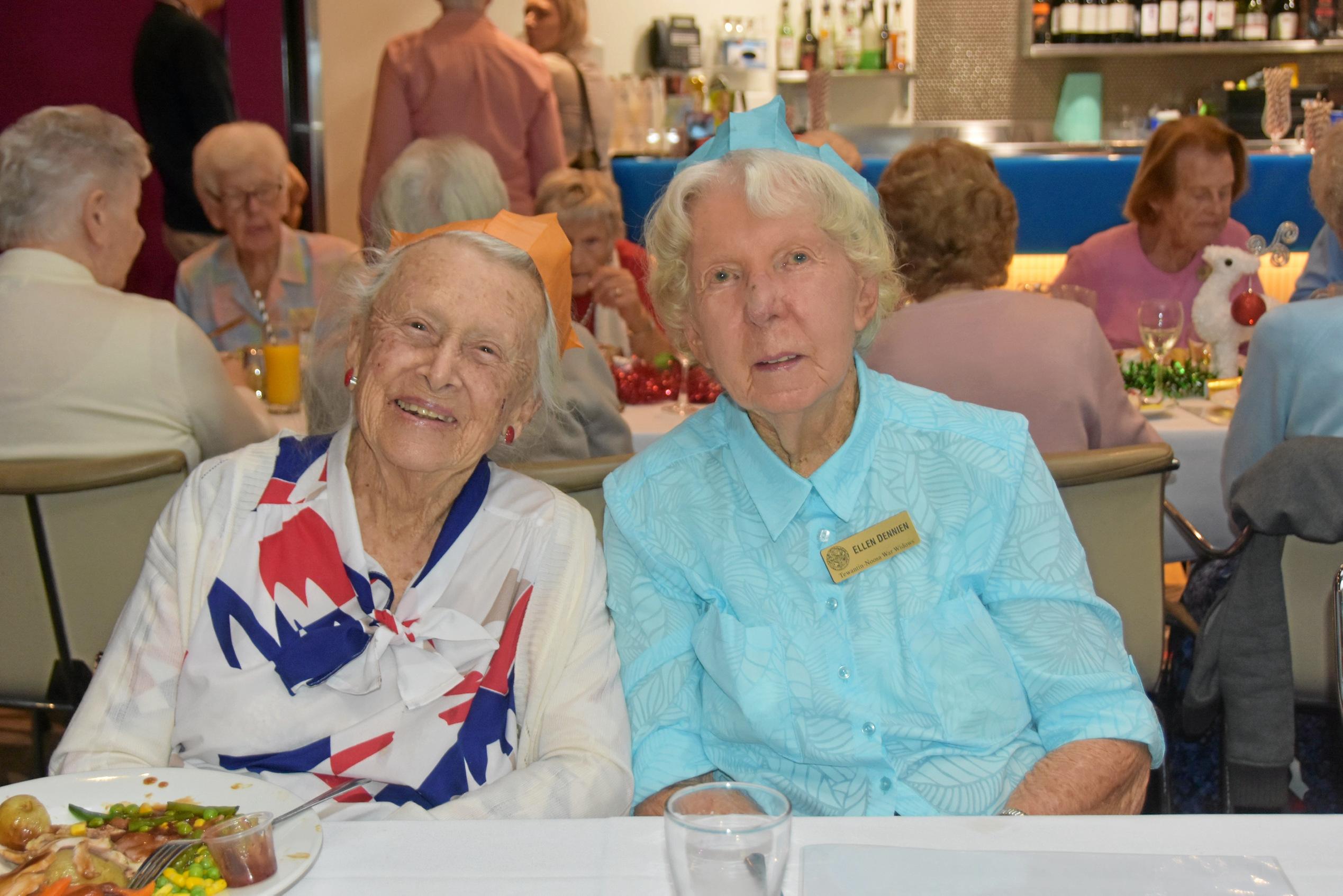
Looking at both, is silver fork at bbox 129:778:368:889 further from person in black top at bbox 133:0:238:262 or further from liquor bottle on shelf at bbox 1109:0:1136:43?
liquor bottle on shelf at bbox 1109:0:1136:43

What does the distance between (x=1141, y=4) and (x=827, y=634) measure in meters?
7.05

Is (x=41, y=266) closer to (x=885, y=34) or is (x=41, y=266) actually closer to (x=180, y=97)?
(x=180, y=97)

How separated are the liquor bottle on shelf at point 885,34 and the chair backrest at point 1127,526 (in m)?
6.43

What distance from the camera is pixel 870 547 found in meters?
1.57

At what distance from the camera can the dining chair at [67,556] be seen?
7.08 ft

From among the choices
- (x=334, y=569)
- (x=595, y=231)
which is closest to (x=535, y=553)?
(x=334, y=569)

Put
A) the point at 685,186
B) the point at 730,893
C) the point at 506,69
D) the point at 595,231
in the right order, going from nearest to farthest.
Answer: the point at 730,893
the point at 685,186
the point at 595,231
the point at 506,69

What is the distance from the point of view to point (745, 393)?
63.5 inches

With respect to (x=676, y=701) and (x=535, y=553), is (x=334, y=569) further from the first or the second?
(x=676, y=701)

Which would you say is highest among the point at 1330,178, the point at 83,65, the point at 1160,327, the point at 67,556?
the point at 83,65

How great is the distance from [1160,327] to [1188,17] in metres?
4.85

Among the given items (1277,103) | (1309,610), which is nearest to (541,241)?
(1309,610)

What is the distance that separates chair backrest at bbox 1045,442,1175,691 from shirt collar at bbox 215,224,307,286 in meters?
2.73

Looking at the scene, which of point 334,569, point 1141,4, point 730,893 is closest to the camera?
point 730,893
